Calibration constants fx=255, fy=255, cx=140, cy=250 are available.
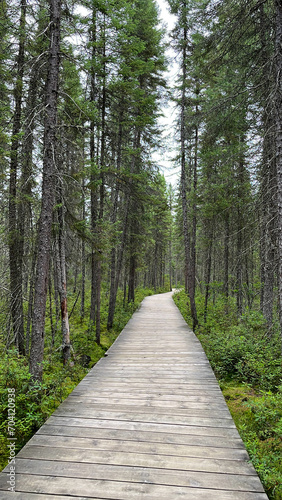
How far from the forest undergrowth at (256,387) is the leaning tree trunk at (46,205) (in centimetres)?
365

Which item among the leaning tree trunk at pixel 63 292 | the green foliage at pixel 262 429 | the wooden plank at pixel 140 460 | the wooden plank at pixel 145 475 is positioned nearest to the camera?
the wooden plank at pixel 145 475

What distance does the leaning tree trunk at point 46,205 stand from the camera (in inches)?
184

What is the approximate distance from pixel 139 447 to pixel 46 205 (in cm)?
407

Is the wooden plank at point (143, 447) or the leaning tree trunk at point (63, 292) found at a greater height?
the leaning tree trunk at point (63, 292)

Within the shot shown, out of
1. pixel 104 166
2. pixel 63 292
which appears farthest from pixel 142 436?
pixel 104 166

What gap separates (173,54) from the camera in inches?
507

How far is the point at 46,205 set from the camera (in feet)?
15.8

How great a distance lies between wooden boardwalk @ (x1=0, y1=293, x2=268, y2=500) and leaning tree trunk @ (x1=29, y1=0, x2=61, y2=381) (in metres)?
1.23

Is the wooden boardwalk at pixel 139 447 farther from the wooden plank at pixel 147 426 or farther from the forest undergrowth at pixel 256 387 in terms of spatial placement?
the forest undergrowth at pixel 256 387

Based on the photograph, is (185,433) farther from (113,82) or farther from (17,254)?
(113,82)

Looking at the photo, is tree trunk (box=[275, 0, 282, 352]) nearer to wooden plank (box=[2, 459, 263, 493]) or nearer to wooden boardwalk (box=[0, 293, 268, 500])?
wooden boardwalk (box=[0, 293, 268, 500])

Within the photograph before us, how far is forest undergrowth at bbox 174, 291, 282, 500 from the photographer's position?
3.26 metres

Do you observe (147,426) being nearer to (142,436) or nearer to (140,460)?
(142,436)

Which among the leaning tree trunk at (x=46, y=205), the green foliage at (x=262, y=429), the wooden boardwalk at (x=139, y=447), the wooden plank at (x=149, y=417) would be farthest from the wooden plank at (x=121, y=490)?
the leaning tree trunk at (x=46, y=205)
